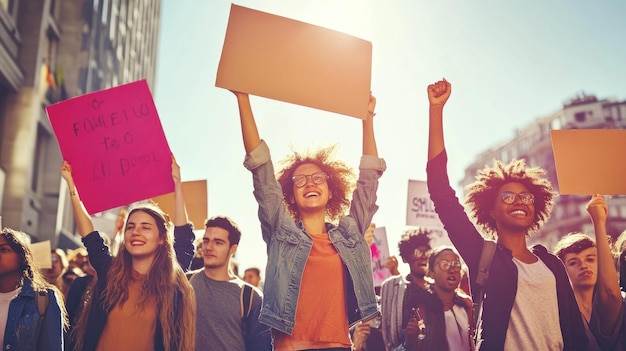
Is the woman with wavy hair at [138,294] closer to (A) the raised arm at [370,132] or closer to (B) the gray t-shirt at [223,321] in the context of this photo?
(B) the gray t-shirt at [223,321]

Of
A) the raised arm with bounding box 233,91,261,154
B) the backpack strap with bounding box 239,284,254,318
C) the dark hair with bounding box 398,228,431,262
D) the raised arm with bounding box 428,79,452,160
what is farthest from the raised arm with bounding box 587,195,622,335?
the dark hair with bounding box 398,228,431,262

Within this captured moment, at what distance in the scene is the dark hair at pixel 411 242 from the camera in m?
6.56

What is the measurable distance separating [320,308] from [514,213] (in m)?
1.30

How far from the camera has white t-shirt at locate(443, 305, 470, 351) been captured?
527 centimetres

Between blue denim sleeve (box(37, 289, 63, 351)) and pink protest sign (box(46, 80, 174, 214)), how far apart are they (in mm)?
730

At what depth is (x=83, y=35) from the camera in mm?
23719

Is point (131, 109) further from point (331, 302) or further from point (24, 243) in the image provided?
point (331, 302)

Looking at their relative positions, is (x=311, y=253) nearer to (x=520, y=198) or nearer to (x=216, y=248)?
(x=520, y=198)

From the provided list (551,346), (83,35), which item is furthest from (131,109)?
(83,35)

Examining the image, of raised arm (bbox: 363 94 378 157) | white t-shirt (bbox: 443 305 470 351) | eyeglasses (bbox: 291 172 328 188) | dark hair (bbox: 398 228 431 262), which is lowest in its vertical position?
white t-shirt (bbox: 443 305 470 351)

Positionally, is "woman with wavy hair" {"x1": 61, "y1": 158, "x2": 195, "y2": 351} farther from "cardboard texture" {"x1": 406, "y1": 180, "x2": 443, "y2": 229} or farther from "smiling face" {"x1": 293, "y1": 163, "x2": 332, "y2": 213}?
"cardboard texture" {"x1": 406, "y1": 180, "x2": 443, "y2": 229}

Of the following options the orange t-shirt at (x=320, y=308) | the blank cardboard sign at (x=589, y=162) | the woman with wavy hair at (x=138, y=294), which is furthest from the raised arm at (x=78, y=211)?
the blank cardboard sign at (x=589, y=162)

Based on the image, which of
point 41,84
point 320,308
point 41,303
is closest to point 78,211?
point 41,303

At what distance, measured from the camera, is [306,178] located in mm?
3881
